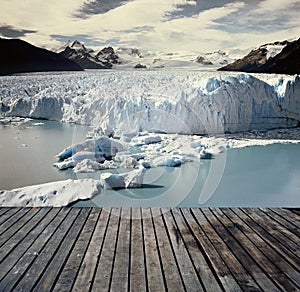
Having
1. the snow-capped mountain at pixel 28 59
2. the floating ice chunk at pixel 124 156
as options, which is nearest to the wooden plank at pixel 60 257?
the floating ice chunk at pixel 124 156

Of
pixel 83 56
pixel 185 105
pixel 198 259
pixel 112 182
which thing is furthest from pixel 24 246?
pixel 83 56

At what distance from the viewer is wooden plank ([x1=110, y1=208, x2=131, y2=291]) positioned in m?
1.50

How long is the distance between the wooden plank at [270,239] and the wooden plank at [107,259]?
2.89ft

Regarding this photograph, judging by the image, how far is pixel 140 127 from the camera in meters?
9.14

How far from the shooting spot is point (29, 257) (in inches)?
69.1

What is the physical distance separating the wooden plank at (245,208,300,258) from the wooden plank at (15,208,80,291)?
1.27 metres

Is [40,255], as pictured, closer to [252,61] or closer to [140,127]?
[140,127]

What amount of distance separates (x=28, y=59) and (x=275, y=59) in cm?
2486

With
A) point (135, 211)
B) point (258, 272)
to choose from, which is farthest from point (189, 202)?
point (258, 272)

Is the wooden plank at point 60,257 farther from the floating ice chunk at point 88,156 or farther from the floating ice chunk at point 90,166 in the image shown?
the floating ice chunk at point 88,156

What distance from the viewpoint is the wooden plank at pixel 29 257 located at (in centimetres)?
151

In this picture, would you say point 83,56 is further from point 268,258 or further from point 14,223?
point 268,258

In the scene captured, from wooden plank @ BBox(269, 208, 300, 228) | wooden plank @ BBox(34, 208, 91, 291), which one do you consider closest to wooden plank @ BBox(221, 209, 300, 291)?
wooden plank @ BBox(269, 208, 300, 228)

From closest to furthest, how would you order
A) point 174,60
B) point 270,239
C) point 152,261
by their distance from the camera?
1. point 152,261
2. point 270,239
3. point 174,60
